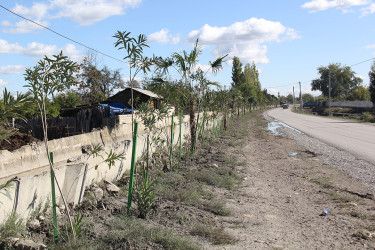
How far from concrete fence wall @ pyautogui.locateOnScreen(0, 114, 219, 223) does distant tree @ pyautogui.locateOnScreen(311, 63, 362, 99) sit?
4111 inches

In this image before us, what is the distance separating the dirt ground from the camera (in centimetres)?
458

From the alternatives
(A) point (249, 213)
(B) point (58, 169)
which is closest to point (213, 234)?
(A) point (249, 213)

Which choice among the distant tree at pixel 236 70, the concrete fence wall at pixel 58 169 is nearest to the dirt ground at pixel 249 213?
the concrete fence wall at pixel 58 169

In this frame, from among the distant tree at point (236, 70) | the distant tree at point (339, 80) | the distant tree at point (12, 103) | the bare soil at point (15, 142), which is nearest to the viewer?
the distant tree at point (12, 103)

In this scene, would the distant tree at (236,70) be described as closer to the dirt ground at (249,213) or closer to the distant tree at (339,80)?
the dirt ground at (249,213)

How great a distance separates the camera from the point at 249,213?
6.02 metres

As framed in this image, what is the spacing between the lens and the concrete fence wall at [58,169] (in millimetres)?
4559

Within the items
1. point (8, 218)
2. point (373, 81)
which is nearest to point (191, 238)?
point (8, 218)

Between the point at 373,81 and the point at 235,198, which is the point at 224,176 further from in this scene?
the point at 373,81

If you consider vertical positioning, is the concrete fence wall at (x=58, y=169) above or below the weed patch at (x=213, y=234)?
above

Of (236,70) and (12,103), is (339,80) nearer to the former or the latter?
(236,70)

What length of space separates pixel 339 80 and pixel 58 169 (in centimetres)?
11042

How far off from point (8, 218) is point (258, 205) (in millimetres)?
4119

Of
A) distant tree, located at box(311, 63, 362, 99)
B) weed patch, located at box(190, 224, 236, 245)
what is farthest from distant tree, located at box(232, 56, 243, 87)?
distant tree, located at box(311, 63, 362, 99)
